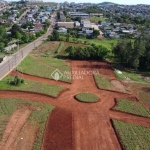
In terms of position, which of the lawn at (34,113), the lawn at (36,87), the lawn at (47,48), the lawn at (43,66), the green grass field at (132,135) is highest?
the lawn at (47,48)

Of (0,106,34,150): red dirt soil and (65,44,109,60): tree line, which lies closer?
(0,106,34,150): red dirt soil

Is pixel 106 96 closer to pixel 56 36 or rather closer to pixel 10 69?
pixel 10 69

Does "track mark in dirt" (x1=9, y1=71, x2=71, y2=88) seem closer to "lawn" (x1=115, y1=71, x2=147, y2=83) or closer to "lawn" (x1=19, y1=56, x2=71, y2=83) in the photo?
"lawn" (x1=19, y1=56, x2=71, y2=83)

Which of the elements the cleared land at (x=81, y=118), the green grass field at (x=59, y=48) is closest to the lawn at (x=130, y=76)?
the cleared land at (x=81, y=118)

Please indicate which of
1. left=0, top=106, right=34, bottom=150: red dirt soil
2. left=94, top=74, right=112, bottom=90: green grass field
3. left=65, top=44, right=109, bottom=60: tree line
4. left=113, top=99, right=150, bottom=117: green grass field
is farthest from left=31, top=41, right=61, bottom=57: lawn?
left=0, top=106, right=34, bottom=150: red dirt soil

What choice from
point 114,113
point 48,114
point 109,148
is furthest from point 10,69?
point 109,148

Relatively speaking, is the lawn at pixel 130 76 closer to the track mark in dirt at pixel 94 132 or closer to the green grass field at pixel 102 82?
the green grass field at pixel 102 82
